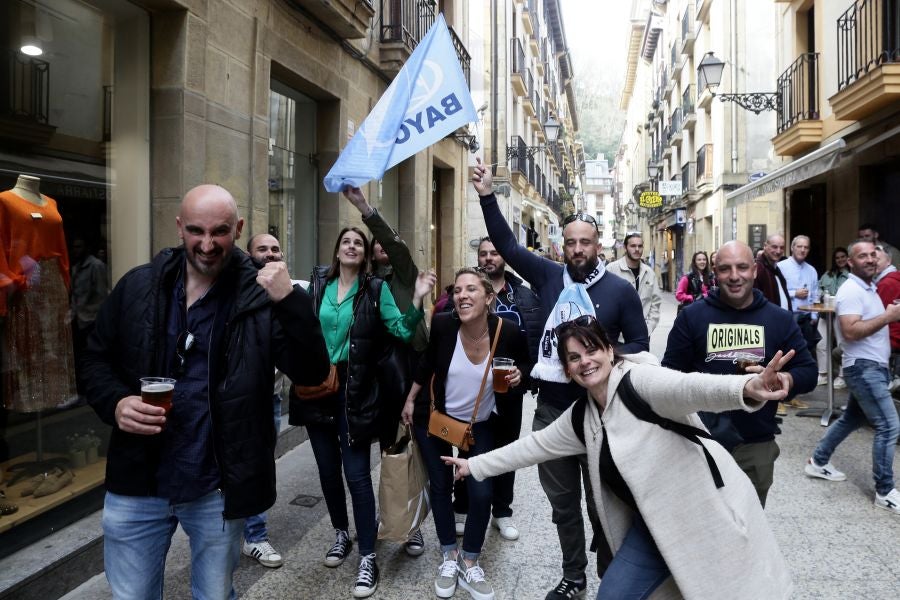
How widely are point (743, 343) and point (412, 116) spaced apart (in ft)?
7.18

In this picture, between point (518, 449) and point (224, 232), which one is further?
point (518, 449)

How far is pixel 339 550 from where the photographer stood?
3834 mm

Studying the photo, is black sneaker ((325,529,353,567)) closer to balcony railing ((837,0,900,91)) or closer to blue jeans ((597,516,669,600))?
blue jeans ((597,516,669,600))

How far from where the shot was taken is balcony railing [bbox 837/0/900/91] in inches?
350

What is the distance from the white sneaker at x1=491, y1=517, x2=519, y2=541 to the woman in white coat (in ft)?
5.92

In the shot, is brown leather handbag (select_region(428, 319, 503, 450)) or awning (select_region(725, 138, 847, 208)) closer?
brown leather handbag (select_region(428, 319, 503, 450))

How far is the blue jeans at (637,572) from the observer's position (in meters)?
2.28

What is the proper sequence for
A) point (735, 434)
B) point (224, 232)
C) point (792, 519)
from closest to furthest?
point (224, 232) → point (735, 434) → point (792, 519)

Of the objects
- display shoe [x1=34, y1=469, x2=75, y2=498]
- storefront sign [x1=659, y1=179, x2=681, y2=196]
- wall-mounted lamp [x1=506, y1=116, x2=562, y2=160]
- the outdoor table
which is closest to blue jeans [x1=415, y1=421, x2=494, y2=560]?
display shoe [x1=34, y1=469, x2=75, y2=498]

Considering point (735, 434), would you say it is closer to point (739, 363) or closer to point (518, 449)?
point (739, 363)

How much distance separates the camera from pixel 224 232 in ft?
7.59

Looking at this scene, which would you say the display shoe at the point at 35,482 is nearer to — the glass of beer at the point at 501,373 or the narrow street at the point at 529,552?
the narrow street at the point at 529,552

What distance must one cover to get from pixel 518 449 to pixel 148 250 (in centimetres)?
370

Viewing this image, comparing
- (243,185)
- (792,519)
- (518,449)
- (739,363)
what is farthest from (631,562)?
(243,185)
